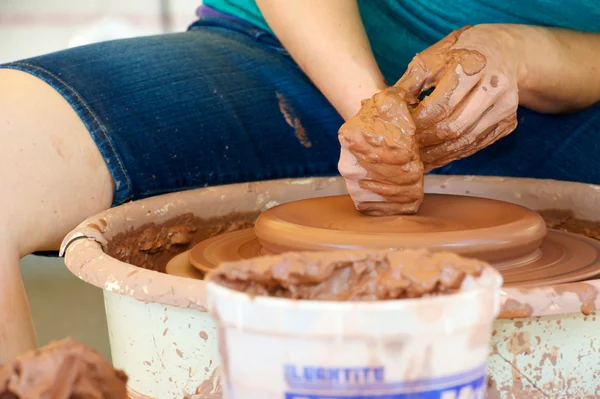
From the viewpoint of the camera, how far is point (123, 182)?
4.76 feet

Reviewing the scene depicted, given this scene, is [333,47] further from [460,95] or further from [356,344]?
[356,344]

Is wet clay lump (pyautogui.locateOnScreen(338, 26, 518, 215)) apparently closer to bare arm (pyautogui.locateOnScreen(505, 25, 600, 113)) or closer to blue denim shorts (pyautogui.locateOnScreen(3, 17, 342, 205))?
bare arm (pyautogui.locateOnScreen(505, 25, 600, 113))

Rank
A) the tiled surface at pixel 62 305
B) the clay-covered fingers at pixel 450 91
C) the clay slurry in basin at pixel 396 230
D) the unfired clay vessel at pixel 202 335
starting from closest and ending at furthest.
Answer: the unfired clay vessel at pixel 202 335 < the clay slurry in basin at pixel 396 230 < the clay-covered fingers at pixel 450 91 < the tiled surface at pixel 62 305

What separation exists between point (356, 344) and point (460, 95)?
0.68 metres

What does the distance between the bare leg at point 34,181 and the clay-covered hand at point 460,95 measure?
0.61 m

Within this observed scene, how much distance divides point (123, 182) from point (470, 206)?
67 cm

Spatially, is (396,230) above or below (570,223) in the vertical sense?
above

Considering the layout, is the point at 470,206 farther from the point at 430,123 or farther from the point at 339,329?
the point at 339,329

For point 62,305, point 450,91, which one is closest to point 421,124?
point 450,91

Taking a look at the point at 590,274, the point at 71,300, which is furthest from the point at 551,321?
the point at 71,300

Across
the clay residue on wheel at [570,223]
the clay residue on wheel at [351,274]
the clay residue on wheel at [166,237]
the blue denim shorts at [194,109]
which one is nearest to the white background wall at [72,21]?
the blue denim shorts at [194,109]

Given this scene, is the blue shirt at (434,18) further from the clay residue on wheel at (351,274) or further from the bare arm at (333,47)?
the clay residue on wheel at (351,274)

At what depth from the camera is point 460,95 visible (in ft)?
3.74

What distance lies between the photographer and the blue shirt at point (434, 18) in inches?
60.2
